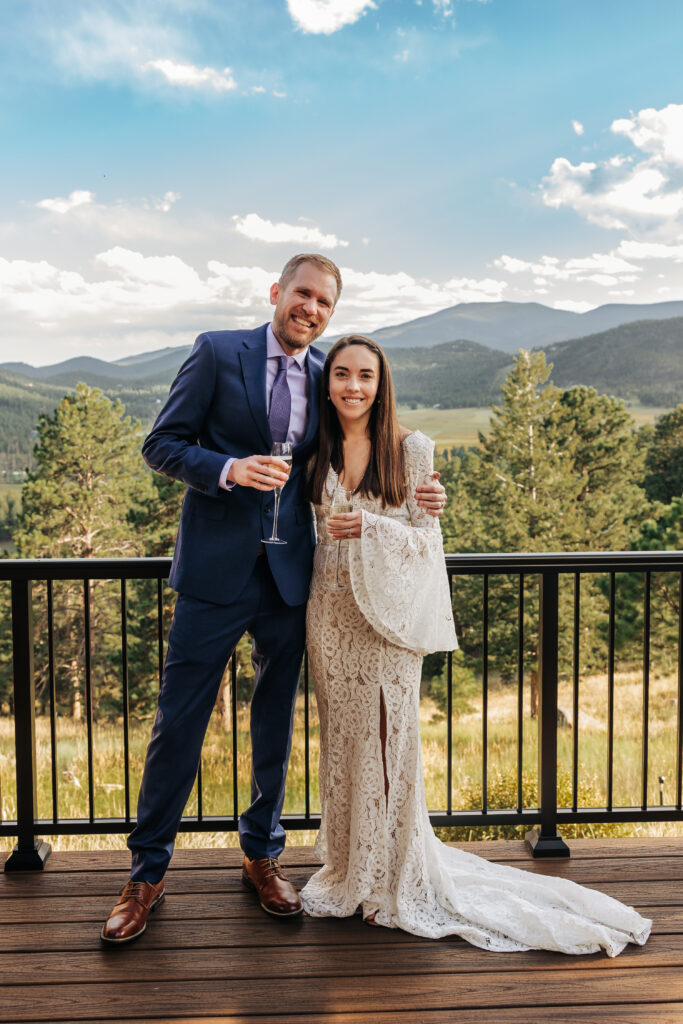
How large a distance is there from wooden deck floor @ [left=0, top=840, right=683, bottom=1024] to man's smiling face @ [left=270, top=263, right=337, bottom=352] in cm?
154

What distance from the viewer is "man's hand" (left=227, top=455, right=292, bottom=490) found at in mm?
2018

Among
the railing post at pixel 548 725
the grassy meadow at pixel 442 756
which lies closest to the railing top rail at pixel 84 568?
the railing post at pixel 548 725

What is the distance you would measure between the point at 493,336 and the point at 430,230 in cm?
891

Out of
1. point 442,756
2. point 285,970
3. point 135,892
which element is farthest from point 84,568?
point 442,756

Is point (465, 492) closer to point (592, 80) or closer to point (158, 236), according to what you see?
point (158, 236)

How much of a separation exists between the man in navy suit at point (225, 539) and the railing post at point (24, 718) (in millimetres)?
551

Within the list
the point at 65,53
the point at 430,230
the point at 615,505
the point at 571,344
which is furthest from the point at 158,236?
the point at 615,505

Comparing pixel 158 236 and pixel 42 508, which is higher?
pixel 158 236

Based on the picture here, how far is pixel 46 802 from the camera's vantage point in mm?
25453

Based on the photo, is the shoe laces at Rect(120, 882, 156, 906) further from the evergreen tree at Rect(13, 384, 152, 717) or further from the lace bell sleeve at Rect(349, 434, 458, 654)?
the evergreen tree at Rect(13, 384, 152, 717)

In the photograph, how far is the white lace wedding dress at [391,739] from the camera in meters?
2.14

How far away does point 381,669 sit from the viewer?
2203 mm

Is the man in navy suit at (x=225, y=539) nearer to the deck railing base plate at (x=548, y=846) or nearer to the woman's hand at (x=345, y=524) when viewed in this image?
the woman's hand at (x=345, y=524)

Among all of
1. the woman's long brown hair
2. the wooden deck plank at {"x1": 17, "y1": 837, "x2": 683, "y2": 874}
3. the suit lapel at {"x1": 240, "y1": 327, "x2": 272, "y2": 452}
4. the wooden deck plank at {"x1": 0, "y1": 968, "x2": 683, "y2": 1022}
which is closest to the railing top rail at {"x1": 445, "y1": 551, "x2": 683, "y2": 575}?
the woman's long brown hair
